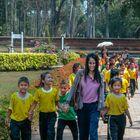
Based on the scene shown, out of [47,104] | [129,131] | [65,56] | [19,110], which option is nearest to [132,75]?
[129,131]

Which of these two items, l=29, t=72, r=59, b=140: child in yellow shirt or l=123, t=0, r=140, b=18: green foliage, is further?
l=123, t=0, r=140, b=18: green foliage

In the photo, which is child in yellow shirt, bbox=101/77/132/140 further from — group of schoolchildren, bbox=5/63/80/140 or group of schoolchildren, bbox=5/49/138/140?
group of schoolchildren, bbox=5/63/80/140

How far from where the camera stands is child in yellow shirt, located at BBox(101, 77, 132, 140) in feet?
24.6

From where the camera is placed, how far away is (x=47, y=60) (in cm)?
3039

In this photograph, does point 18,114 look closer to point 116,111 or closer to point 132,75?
point 116,111

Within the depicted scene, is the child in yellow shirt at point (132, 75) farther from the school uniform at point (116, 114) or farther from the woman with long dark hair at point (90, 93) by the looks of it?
the woman with long dark hair at point (90, 93)

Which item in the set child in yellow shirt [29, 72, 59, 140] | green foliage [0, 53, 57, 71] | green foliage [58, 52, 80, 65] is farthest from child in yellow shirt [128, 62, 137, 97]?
green foliage [58, 52, 80, 65]

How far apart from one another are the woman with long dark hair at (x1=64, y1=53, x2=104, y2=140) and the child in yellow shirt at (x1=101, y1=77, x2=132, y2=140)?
0.19m

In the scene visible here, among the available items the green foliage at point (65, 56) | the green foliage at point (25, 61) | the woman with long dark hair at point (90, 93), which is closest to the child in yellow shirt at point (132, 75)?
the woman with long dark hair at point (90, 93)

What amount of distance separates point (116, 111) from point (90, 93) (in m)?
0.51

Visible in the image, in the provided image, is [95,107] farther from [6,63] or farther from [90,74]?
[6,63]

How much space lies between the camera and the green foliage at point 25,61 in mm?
30000

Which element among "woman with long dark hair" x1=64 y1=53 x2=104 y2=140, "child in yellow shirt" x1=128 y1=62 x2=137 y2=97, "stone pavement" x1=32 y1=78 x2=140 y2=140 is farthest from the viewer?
"child in yellow shirt" x1=128 y1=62 x2=137 y2=97

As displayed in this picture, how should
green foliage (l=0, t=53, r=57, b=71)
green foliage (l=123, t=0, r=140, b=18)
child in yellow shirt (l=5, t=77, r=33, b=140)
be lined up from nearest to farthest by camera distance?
child in yellow shirt (l=5, t=77, r=33, b=140), green foliage (l=0, t=53, r=57, b=71), green foliage (l=123, t=0, r=140, b=18)
